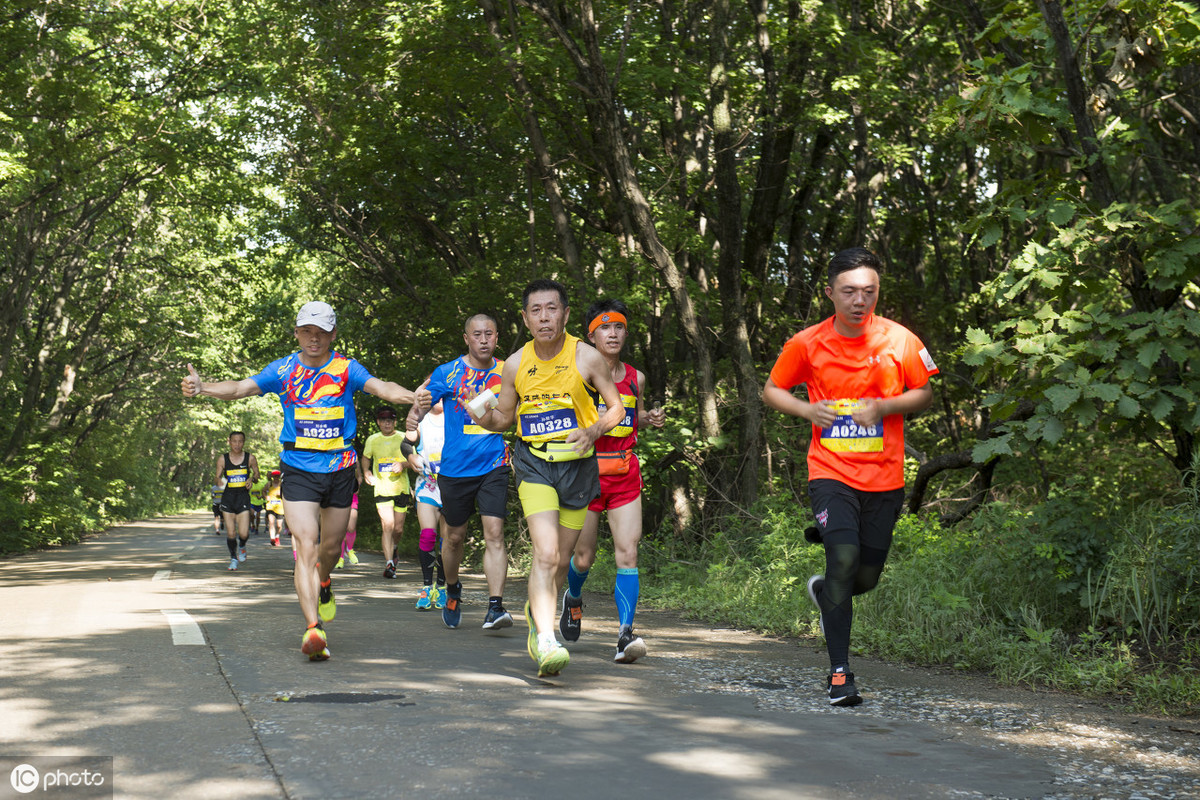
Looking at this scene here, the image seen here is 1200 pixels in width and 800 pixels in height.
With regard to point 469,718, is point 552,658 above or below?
above

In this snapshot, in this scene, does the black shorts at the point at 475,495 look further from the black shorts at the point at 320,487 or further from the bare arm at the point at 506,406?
the bare arm at the point at 506,406

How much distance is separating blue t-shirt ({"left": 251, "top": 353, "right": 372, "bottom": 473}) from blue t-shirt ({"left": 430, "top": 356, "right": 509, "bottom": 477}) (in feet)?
3.72

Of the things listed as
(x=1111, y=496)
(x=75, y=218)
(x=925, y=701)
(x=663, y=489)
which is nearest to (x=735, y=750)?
(x=925, y=701)

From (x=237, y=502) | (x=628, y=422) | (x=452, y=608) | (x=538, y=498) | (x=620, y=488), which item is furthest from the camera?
(x=237, y=502)

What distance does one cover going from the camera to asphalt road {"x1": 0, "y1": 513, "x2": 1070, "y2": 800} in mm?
4109

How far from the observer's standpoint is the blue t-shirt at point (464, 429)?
8484 mm

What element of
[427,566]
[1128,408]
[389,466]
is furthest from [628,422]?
[389,466]

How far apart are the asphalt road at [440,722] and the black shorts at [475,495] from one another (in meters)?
0.86

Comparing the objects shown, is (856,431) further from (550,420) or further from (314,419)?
(314,419)

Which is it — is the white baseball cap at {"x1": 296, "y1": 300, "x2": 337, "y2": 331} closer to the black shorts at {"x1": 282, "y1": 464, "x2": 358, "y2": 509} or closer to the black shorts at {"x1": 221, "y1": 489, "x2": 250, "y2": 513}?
the black shorts at {"x1": 282, "y1": 464, "x2": 358, "y2": 509}

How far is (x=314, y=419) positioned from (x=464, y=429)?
1.42 meters

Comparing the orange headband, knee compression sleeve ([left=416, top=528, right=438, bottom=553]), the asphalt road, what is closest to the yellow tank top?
the orange headband

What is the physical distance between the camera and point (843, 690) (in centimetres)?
575

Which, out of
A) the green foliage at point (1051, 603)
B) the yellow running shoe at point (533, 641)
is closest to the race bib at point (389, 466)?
the green foliage at point (1051, 603)
